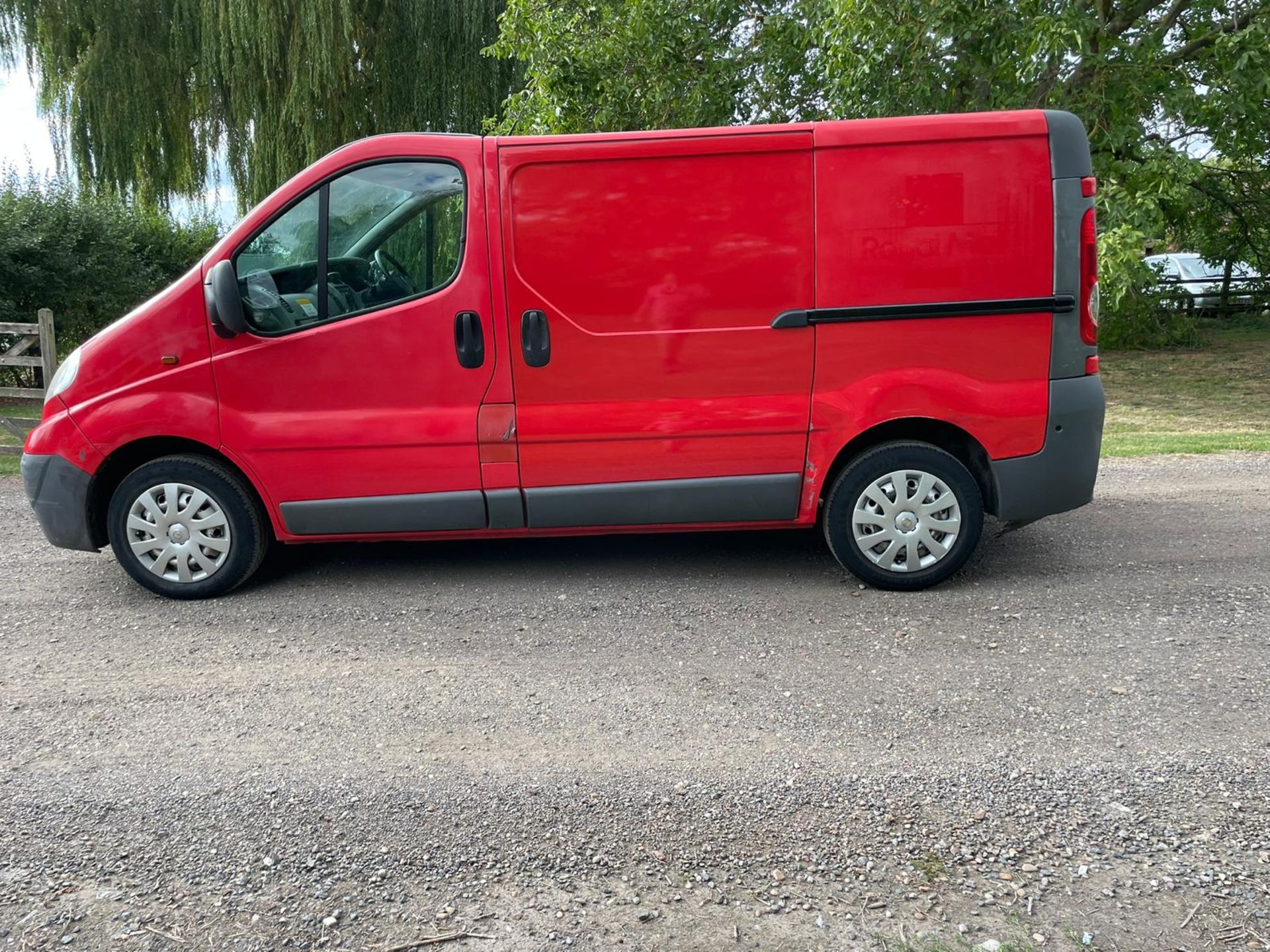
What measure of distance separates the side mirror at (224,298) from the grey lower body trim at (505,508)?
144 centimetres

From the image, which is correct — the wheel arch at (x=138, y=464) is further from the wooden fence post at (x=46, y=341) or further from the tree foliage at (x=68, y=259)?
the tree foliage at (x=68, y=259)

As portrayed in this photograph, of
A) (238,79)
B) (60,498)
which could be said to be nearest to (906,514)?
(60,498)

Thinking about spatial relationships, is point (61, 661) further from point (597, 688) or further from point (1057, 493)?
point (1057, 493)

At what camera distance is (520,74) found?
16.1m

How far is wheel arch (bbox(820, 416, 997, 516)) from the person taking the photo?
5152 millimetres

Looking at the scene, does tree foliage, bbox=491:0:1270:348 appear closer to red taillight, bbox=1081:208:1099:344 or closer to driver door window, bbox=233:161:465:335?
red taillight, bbox=1081:208:1099:344

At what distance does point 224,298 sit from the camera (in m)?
4.93

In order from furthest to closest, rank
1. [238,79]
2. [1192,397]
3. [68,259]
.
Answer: [238,79] → [68,259] → [1192,397]

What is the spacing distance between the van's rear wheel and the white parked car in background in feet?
45.1

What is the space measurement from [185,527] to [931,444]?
371 centimetres

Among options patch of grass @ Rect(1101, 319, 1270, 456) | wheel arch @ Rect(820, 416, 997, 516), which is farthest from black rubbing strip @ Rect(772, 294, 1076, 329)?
patch of grass @ Rect(1101, 319, 1270, 456)

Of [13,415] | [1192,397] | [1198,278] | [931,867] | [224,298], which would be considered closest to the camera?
[931,867]

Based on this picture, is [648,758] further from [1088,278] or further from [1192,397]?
[1192,397]

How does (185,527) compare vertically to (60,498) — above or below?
below
